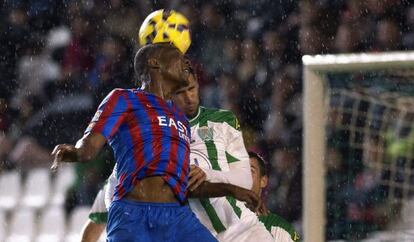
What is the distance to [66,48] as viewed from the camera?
888 centimetres

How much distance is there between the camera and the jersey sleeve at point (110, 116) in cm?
444

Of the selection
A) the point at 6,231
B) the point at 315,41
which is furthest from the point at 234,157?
the point at 6,231

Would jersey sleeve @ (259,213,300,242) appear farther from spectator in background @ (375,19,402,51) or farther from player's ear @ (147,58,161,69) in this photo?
spectator in background @ (375,19,402,51)

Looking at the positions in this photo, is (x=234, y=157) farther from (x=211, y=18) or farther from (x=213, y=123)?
(x=211, y=18)

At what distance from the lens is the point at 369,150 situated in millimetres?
5383

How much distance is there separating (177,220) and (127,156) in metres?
0.33

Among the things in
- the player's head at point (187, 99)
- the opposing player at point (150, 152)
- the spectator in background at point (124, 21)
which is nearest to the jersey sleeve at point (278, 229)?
the player's head at point (187, 99)

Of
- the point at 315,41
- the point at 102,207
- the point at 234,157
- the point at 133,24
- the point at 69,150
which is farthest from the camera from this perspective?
the point at 133,24

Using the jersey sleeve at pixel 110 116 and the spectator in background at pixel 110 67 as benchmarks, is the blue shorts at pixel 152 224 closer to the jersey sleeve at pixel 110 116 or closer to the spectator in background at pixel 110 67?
the jersey sleeve at pixel 110 116

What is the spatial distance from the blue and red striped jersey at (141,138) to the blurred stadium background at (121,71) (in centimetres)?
289

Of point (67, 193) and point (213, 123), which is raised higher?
point (213, 123)

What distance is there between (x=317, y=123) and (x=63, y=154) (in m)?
0.99

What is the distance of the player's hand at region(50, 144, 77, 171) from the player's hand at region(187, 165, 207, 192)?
2.16 feet

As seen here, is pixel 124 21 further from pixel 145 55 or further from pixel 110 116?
pixel 110 116
